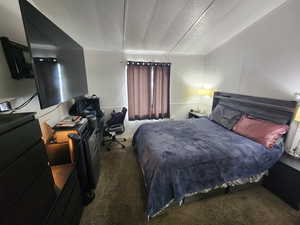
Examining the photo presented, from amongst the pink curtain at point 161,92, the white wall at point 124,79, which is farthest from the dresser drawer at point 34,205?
the pink curtain at point 161,92

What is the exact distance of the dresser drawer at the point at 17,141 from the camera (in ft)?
2.00

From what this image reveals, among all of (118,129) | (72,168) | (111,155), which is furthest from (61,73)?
(111,155)

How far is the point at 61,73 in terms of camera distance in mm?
1514

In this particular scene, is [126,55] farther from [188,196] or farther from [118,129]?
[188,196]

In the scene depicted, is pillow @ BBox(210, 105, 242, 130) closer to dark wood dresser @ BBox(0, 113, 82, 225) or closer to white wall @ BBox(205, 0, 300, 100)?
white wall @ BBox(205, 0, 300, 100)

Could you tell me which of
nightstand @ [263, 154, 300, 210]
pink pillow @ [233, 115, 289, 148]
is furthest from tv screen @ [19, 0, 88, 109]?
nightstand @ [263, 154, 300, 210]

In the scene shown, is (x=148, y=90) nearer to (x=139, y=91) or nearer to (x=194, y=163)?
(x=139, y=91)

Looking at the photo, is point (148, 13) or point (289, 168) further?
point (148, 13)

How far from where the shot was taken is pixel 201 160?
1.62 meters

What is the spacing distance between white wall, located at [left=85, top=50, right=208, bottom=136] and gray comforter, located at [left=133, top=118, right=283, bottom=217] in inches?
77.3

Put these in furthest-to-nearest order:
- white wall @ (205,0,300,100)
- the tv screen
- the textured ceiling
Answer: white wall @ (205,0,300,100)
the textured ceiling
the tv screen

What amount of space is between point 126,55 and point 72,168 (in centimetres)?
299

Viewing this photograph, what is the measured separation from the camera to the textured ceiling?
176 cm

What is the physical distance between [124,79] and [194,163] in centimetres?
282
